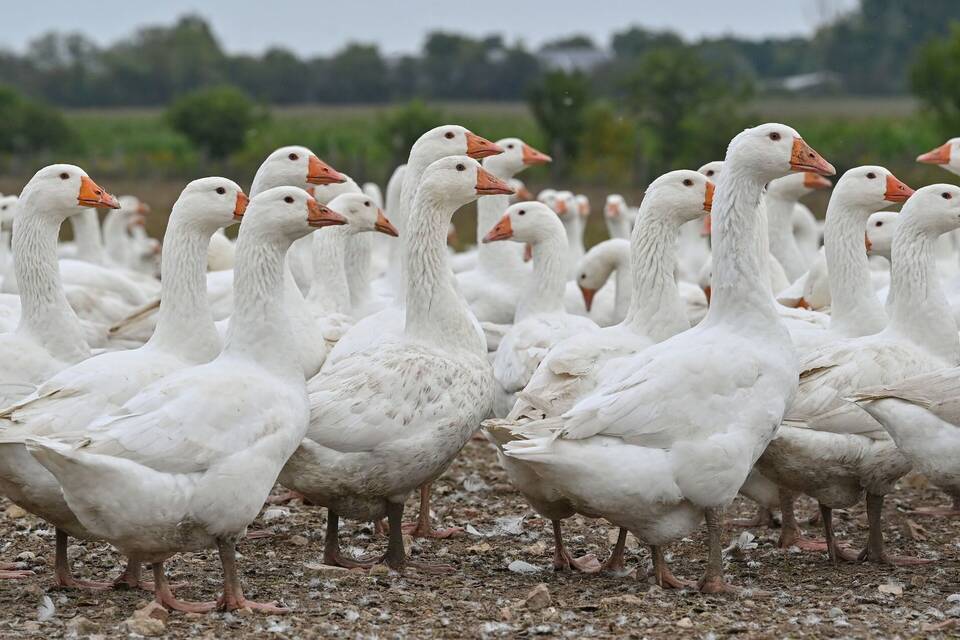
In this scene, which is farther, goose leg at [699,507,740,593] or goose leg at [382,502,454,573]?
goose leg at [382,502,454,573]

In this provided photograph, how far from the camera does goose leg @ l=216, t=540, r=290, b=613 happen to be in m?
6.99

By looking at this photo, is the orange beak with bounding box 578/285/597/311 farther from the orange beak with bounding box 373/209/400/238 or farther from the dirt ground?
the dirt ground

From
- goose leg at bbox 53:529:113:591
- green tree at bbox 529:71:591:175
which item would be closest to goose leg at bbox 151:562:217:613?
goose leg at bbox 53:529:113:591

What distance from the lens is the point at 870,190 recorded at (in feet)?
31.7

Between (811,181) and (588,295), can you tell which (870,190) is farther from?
(588,295)

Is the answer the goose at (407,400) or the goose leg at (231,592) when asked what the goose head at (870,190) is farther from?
the goose leg at (231,592)

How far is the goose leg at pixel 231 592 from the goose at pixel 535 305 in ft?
9.25

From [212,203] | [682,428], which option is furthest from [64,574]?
[682,428]

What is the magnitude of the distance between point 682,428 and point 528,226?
374cm

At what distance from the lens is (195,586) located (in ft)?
25.3

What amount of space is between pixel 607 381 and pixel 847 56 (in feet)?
403

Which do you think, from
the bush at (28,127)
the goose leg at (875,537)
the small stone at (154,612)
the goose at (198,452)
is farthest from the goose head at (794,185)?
the bush at (28,127)

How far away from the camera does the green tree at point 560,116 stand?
41344mm

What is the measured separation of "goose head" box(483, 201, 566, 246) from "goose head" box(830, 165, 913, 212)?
7.13 ft
